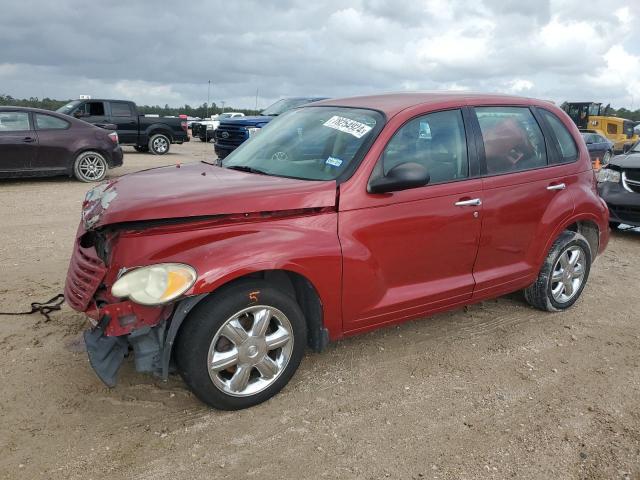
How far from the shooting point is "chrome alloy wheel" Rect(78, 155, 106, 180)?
11.4 meters

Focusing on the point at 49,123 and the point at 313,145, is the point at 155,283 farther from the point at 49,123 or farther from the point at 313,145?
the point at 49,123

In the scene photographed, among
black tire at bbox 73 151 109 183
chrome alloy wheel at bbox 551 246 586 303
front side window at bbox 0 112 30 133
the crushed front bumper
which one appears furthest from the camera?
black tire at bbox 73 151 109 183

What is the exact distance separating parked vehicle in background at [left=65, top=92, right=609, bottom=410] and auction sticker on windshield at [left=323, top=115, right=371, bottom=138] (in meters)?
0.01

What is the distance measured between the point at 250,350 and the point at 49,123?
983cm

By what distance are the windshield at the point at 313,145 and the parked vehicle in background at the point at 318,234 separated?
1cm

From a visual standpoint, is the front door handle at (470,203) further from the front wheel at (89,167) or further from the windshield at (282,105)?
the windshield at (282,105)

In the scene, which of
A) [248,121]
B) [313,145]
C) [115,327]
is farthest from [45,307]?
[248,121]

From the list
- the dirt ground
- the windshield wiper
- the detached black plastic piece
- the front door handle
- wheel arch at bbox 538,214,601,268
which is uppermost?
the windshield wiper

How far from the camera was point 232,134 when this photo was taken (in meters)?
13.4

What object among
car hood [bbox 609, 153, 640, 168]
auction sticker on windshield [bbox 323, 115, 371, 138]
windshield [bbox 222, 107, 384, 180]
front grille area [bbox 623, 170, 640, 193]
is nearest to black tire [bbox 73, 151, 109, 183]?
windshield [bbox 222, 107, 384, 180]

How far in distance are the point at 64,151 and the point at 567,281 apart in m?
9.93

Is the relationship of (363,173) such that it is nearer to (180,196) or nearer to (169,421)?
(180,196)

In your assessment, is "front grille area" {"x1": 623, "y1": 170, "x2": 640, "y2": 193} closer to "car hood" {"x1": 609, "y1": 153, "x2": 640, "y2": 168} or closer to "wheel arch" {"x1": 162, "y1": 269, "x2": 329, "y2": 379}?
"car hood" {"x1": 609, "y1": 153, "x2": 640, "y2": 168}

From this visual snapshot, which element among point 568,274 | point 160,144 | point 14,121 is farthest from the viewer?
point 160,144
